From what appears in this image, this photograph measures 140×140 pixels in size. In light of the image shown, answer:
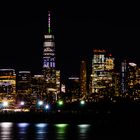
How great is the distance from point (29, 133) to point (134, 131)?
41.3 feet

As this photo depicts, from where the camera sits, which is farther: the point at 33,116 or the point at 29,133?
the point at 33,116

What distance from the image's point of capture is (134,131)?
91875 mm

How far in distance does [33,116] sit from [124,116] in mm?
14956

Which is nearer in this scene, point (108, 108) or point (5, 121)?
point (5, 121)

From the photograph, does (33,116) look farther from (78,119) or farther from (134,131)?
(134,131)

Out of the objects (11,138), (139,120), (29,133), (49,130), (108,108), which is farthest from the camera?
(108,108)

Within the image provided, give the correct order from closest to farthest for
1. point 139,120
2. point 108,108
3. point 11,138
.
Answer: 1. point 11,138
2. point 139,120
3. point 108,108

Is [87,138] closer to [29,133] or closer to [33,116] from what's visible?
[29,133]

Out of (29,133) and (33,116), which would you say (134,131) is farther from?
(33,116)

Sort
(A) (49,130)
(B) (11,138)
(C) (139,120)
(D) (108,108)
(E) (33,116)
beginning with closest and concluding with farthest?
(B) (11,138) → (A) (49,130) → (C) (139,120) → (E) (33,116) → (D) (108,108)

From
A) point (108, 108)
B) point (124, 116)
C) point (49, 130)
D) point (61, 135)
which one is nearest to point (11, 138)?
point (61, 135)

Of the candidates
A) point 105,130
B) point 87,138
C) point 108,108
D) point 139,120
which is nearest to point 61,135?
point 87,138

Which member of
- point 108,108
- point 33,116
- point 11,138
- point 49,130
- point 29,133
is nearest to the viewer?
point 11,138

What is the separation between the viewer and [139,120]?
119812mm
